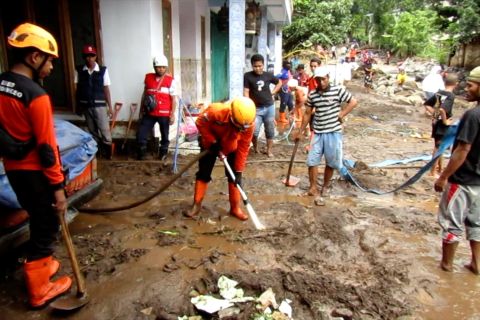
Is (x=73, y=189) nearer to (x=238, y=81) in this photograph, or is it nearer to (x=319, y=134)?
(x=319, y=134)

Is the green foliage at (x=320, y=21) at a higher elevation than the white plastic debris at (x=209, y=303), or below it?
higher

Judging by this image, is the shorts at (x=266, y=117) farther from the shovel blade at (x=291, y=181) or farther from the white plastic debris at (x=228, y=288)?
the white plastic debris at (x=228, y=288)

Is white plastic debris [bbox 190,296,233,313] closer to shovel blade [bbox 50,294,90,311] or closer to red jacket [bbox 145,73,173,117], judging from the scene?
shovel blade [bbox 50,294,90,311]

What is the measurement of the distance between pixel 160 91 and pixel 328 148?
3112 millimetres

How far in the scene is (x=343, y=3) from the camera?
23812mm

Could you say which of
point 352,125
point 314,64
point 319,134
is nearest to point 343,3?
point 352,125

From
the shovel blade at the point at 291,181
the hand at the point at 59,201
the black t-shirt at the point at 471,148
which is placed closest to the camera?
the hand at the point at 59,201

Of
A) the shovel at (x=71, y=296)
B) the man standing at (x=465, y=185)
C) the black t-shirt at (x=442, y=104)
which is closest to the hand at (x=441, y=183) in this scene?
the man standing at (x=465, y=185)

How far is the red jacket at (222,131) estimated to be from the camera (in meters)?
4.33

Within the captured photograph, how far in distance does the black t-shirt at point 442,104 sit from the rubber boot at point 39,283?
5.77m

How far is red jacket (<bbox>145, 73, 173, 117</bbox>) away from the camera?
675 cm

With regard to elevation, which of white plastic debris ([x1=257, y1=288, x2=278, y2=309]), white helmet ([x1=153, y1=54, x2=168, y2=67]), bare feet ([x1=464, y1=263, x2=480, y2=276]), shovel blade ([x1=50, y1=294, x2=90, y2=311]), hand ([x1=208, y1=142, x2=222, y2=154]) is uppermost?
white helmet ([x1=153, y1=54, x2=168, y2=67])

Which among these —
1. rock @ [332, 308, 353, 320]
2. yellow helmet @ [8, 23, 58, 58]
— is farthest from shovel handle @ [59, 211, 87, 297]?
rock @ [332, 308, 353, 320]

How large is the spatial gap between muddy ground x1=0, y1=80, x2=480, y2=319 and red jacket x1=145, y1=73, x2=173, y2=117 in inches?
41.5
